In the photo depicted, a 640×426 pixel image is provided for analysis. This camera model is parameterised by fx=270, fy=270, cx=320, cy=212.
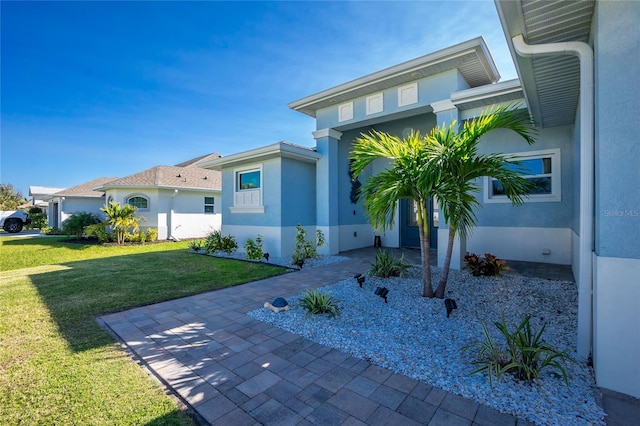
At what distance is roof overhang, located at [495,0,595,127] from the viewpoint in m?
2.98

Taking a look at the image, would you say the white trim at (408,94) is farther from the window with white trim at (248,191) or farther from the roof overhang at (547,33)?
the window with white trim at (248,191)

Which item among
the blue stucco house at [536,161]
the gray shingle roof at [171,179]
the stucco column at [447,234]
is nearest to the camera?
the blue stucco house at [536,161]

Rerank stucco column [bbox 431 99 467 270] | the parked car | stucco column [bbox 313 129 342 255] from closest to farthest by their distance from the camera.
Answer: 1. stucco column [bbox 431 99 467 270]
2. stucco column [bbox 313 129 342 255]
3. the parked car

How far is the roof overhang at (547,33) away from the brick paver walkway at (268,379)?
4.07m

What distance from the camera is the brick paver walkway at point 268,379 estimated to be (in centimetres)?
218

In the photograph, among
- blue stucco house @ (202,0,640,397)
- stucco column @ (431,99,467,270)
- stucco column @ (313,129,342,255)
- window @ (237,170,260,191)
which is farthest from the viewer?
window @ (237,170,260,191)

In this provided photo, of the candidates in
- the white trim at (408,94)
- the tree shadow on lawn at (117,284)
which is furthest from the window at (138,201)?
the white trim at (408,94)

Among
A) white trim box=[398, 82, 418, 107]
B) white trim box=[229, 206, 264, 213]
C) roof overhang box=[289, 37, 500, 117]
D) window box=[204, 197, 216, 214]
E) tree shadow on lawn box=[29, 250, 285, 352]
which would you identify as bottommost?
tree shadow on lawn box=[29, 250, 285, 352]

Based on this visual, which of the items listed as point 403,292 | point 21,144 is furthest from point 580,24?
point 21,144

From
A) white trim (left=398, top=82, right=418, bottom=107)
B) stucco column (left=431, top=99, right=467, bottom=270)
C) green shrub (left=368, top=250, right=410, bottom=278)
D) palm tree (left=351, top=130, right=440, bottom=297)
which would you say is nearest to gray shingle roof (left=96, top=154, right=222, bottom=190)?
white trim (left=398, top=82, right=418, bottom=107)

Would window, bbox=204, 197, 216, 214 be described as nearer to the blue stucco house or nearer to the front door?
the blue stucco house

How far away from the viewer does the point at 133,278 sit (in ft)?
23.2

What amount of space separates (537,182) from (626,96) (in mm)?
6164

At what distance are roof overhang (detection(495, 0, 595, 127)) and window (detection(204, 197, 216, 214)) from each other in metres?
17.7
